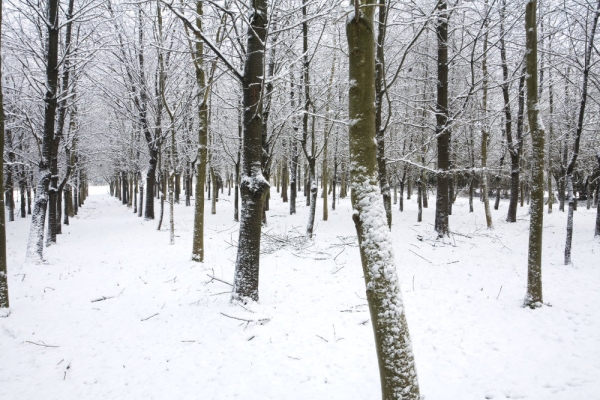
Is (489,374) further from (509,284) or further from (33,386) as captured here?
(33,386)

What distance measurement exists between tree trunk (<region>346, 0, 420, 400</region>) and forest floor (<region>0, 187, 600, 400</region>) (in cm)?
131

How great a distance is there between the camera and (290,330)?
4.97m

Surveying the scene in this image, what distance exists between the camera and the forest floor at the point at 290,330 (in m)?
3.67

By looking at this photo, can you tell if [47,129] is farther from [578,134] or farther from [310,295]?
[578,134]

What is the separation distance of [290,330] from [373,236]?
321cm

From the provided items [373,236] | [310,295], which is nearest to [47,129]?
[310,295]

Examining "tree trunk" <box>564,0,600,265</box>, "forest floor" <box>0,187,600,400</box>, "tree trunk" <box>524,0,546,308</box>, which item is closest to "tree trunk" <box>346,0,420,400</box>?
"forest floor" <box>0,187,600,400</box>

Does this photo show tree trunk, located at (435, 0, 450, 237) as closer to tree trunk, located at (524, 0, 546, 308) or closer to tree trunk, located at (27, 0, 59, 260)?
tree trunk, located at (524, 0, 546, 308)

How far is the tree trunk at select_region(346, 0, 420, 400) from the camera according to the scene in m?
2.41

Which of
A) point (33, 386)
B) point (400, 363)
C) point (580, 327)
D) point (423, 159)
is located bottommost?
point (33, 386)

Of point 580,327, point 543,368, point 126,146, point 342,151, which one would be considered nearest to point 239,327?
point 543,368

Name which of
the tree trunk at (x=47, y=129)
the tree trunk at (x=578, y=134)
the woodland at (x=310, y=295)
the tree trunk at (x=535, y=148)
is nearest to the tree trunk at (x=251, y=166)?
the woodland at (x=310, y=295)

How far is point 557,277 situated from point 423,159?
10055 mm

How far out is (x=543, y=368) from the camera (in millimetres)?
3846
